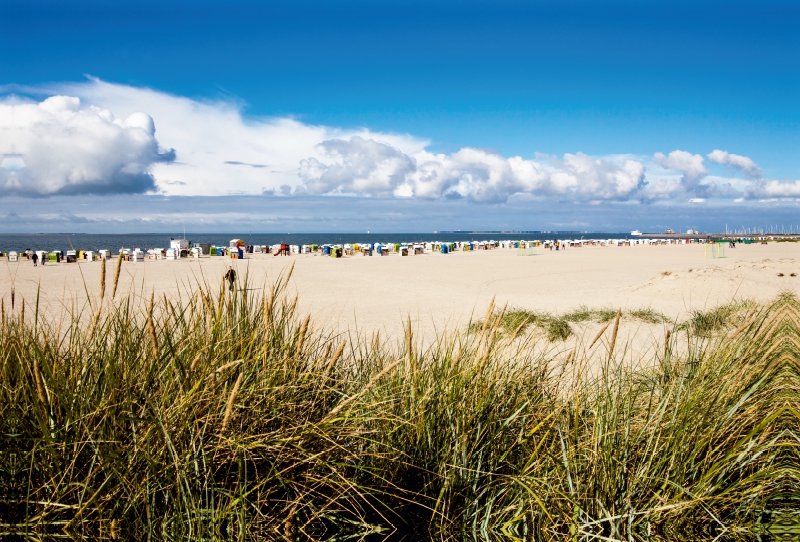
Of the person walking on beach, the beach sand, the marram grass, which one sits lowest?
the beach sand

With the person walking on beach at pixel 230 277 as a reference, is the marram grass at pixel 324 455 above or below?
below

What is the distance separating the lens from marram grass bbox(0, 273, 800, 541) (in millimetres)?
A: 1513

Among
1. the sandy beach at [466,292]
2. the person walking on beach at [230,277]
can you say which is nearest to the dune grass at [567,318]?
the sandy beach at [466,292]

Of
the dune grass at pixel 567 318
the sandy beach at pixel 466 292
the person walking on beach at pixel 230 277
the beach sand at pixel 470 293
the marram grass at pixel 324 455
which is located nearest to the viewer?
the marram grass at pixel 324 455

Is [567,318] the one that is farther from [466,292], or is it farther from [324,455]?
[324,455]

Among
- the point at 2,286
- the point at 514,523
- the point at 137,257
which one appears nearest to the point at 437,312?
the point at 514,523

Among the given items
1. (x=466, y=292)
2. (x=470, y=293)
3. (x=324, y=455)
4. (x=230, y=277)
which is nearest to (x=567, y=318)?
(x=470, y=293)

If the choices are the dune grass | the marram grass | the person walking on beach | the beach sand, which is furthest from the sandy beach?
the marram grass

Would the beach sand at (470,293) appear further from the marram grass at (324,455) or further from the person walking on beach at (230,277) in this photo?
the marram grass at (324,455)

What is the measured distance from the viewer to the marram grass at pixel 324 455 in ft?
4.96

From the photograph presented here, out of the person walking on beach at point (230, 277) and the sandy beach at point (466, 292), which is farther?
the sandy beach at point (466, 292)

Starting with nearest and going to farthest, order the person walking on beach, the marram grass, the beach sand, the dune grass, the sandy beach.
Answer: the marram grass, the person walking on beach, the dune grass, the beach sand, the sandy beach

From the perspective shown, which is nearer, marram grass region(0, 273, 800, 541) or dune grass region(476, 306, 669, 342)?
marram grass region(0, 273, 800, 541)

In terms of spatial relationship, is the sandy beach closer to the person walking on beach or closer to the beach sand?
the beach sand
